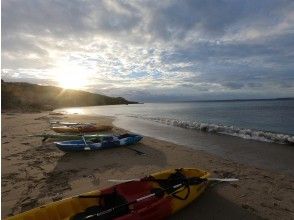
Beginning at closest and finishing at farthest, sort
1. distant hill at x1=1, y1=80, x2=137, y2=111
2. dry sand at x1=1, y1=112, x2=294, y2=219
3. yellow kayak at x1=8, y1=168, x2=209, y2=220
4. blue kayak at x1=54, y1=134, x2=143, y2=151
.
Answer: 1. yellow kayak at x1=8, y1=168, x2=209, y2=220
2. dry sand at x1=1, y1=112, x2=294, y2=219
3. blue kayak at x1=54, y1=134, x2=143, y2=151
4. distant hill at x1=1, y1=80, x2=137, y2=111

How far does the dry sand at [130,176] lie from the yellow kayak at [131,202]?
1.42 ft

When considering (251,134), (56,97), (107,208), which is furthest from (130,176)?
(56,97)

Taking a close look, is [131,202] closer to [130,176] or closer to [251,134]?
[130,176]

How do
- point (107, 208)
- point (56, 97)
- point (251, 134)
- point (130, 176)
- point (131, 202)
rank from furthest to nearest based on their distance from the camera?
point (56, 97)
point (251, 134)
point (130, 176)
point (107, 208)
point (131, 202)

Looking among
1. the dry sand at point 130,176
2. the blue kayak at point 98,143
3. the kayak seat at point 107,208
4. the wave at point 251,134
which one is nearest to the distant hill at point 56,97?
the wave at point 251,134

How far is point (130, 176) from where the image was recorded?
928 centimetres

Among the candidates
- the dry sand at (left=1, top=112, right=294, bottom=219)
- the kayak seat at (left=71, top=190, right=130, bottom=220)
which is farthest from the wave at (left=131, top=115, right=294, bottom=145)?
the kayak seat at (left=71, top=190, right=130, bottom=220)

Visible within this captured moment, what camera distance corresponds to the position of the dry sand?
266 inches

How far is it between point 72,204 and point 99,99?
138 metres

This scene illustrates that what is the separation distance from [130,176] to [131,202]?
3577 millimetres

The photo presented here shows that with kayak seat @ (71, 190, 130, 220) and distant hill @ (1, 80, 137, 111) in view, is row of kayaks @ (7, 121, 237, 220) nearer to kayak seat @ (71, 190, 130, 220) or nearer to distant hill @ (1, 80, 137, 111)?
kayak seat @ (71, 190, 130, 220)

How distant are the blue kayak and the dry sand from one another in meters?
0.33

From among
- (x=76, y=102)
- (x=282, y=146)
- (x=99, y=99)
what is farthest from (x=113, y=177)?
(x=99, y=99)

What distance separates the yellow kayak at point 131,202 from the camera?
5535mm
